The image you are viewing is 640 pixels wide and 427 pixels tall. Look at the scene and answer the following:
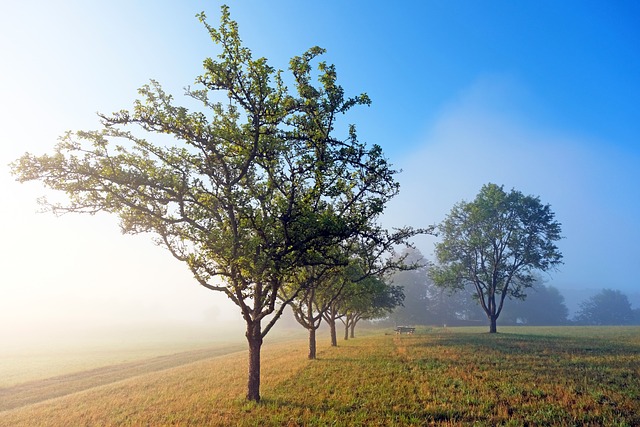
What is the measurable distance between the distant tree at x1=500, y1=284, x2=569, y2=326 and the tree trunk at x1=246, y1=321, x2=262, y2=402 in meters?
120

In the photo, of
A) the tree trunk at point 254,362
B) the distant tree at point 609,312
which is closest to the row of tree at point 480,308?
the distant tree at point 609,312

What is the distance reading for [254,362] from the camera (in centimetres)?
1641

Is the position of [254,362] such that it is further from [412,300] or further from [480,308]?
[480,308]

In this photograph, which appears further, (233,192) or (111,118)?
(233,192)

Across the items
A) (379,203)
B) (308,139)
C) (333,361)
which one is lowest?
(333,361)

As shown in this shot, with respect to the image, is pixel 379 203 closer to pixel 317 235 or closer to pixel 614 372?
pixel 317 235

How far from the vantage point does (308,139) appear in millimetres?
15414

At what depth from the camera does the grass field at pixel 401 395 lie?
11.9 m

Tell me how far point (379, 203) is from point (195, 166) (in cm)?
876

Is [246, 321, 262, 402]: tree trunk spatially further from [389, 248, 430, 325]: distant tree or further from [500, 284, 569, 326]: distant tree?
[500, 284, 569, 326]: distant tree

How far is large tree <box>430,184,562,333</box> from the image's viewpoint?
4428cm

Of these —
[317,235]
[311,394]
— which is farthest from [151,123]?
[311,394]

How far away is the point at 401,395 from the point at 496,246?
3770cm

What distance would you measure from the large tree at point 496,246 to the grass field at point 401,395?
1922cm
